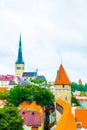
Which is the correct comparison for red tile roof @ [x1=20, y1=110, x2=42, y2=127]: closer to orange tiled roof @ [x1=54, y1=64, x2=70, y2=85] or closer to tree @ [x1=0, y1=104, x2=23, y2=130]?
tree @ [x1=0, y1=104, x2=23, y2=130]

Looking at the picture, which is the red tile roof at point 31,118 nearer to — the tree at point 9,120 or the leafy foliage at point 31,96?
the tree at point 9,120

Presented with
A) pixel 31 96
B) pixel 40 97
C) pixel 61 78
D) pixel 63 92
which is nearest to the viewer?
pixel 61 78

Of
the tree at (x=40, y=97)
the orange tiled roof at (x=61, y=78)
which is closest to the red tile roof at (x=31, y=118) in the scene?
the orange tiled roof at (x=61, y=78)

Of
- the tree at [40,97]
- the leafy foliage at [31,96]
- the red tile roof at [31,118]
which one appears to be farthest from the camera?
the tree at [40,97]

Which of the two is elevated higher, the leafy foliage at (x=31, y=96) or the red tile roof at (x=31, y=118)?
the leafy foliage at (x=31, y=96)

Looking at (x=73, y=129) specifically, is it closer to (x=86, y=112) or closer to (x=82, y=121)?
(x=82, y=121)

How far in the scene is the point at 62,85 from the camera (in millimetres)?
75500

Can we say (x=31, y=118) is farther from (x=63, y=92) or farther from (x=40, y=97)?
(x=40, y=97)

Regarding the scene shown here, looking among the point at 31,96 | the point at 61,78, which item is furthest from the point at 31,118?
the point at 31,96

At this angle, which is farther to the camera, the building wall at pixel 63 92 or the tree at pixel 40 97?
the tree at pixel 40 97

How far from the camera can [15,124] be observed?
1775 inches

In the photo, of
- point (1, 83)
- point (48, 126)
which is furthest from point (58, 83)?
point (1, 83)

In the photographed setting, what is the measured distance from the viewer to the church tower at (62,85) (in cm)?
7538

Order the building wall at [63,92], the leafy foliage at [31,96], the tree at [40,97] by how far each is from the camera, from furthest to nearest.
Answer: the tree at [40,97] → the leafy foliage at [31,96] → the building wall at [63,92]
